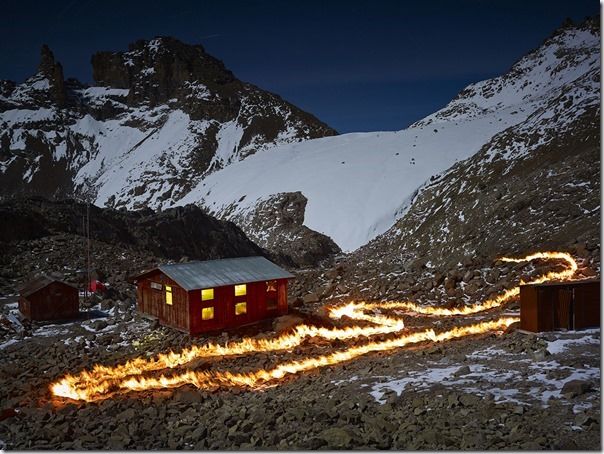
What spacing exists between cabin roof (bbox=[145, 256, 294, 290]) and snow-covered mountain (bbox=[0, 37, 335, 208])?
44301 mm

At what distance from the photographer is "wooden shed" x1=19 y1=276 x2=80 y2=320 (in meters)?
15.9

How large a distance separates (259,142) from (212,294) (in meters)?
58.3

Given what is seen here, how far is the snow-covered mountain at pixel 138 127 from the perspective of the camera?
69.5m

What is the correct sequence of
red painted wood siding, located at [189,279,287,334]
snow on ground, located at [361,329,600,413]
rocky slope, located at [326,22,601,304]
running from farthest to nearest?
rocky slope, located at [326,22,601,304] < red painted wood siding, located at [189,279,287,334] < snow on ground, located at [361,329,600,413]

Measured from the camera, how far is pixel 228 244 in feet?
114

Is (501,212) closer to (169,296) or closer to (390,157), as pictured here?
(169,296)

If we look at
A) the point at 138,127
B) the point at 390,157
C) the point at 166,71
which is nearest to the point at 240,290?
the point at 390,157

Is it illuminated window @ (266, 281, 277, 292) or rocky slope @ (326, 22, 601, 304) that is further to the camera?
rocky slope @ (326, 22, 601, 304)

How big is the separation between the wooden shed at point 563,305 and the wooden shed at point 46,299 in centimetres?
1340

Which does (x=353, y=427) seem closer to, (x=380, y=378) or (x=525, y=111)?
(x=380, y=378)

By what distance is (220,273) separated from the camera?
16281 mm

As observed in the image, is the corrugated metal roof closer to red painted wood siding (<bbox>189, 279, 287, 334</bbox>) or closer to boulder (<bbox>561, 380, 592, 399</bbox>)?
red painted wood siding (<bbox>189, 279, 287, 334</bbox>)

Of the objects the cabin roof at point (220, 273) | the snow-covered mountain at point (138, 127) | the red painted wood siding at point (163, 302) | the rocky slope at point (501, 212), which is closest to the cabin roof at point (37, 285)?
the red painted wood siding at point (163, 302)

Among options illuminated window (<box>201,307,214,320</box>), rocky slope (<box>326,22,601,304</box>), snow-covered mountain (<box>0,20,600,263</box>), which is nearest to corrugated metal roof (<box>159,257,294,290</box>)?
illuminated window (<box>201,307,214,320</box>)
